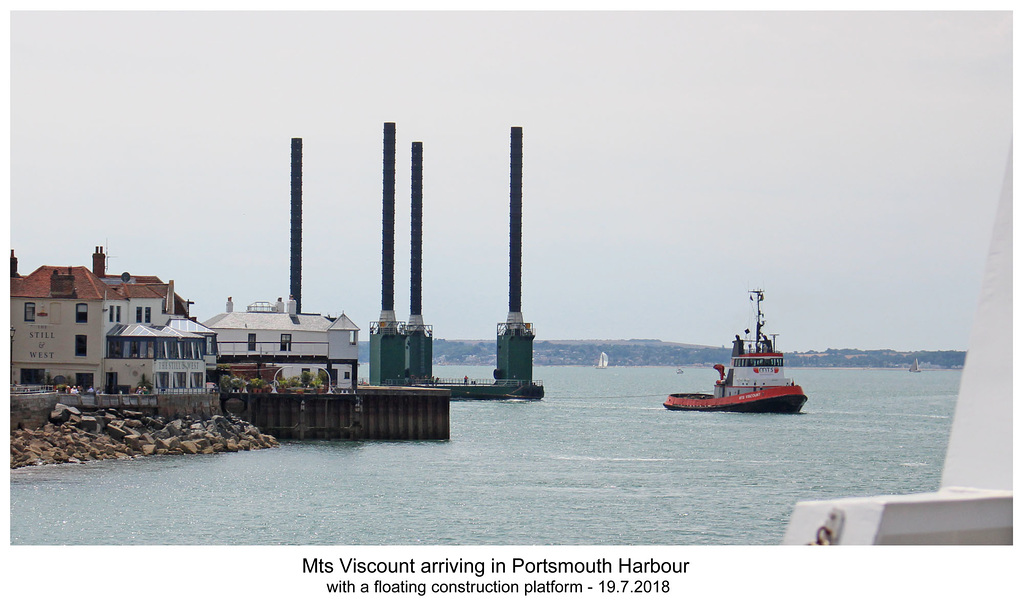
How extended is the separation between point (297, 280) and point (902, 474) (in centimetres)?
A: 6561

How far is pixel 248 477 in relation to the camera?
37844mm

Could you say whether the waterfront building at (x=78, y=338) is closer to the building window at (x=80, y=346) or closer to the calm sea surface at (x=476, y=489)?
the building window at (x=80, y=346)

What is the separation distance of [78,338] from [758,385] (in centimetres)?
5039

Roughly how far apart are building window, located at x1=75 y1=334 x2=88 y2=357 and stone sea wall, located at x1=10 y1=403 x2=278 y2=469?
5.04 meters

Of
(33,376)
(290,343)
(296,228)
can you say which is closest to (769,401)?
(290,343)

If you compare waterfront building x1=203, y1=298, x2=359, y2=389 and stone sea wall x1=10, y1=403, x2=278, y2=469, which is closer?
stone sea wall x1=10, y1=403, x2=278, y2=469

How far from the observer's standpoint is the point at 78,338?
50594 millimetres

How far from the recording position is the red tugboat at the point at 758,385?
84250 mm

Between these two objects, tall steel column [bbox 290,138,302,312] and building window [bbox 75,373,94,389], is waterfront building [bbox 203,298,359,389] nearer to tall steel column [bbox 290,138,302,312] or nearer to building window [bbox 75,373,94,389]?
building window [bbox 75,373,94,389]

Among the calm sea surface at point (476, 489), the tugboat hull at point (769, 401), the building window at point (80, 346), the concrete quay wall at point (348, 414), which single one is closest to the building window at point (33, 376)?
the building window at point (80, 346)

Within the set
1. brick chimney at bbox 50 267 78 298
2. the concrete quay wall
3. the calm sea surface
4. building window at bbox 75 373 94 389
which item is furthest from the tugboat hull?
brick chimney at bbox 50 267 78 298

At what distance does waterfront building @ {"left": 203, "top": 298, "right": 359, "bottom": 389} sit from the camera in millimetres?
65188

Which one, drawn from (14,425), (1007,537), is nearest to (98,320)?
(14,425)

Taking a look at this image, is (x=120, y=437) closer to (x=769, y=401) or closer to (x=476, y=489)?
(x=476, y=489)
